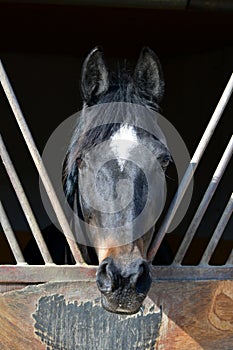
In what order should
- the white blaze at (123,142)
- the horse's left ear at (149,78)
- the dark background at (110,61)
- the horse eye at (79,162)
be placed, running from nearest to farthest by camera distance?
the white blaze at (123,142) → the horse eye at (79,162) → the horse's left ear at (149,78) → the dark background at (110,61)

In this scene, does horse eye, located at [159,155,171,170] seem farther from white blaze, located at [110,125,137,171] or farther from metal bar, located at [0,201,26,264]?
metal bar, located at [0,201,26,264]

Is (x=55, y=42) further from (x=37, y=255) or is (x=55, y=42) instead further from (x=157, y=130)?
(x=157, y=130)

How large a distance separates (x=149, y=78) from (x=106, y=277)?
0.74 metres

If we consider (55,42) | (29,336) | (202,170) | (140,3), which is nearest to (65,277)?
(29,336)

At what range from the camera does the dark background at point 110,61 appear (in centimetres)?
367

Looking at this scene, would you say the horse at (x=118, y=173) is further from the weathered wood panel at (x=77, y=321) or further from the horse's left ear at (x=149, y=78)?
the weathered wood panel at (x=77, y=321)

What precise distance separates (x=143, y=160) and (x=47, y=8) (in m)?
1.73

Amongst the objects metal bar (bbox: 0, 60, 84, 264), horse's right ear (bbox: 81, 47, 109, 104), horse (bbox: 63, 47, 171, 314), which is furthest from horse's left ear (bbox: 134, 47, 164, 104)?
metal bar (bbox: 0, 60, 84, 264)

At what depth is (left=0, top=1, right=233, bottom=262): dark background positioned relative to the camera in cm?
367

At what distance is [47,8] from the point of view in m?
3.15

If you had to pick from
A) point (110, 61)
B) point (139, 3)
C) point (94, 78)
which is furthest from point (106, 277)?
point (110, 61)

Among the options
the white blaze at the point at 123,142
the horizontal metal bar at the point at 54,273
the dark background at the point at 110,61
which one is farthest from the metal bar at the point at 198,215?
the dark background at the point at 110,61

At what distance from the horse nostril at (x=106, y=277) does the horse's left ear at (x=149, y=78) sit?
660 mm

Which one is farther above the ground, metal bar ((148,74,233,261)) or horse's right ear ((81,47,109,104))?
horse's right ear ((81,47,109,104))
